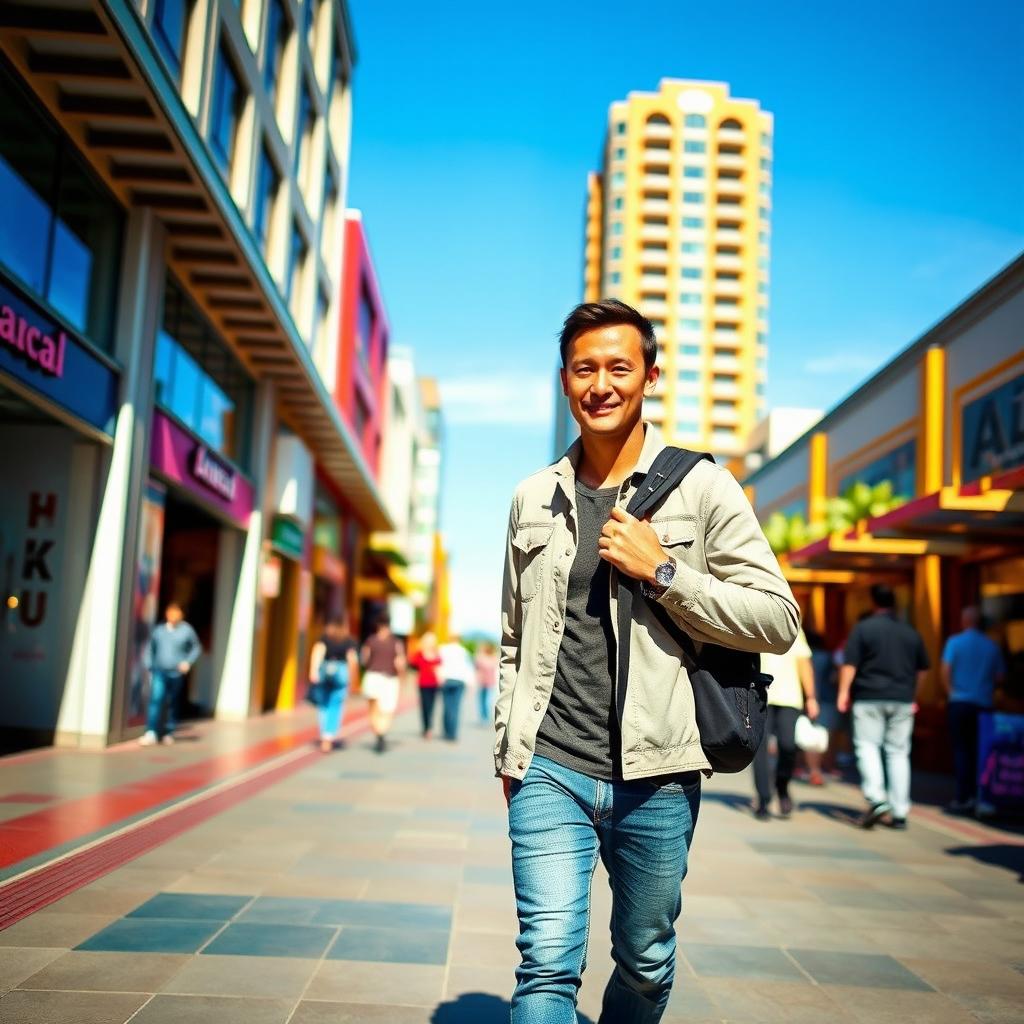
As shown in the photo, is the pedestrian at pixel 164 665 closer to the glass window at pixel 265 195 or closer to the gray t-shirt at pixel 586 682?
the glass window at pixel 265 195

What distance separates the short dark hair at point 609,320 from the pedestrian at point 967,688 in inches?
345

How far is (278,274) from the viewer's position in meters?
18.7

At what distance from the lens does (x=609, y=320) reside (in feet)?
9.06

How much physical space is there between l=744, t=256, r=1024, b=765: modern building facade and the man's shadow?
839 centimetres

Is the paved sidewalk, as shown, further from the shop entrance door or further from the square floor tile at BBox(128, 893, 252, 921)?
the shop entrance door

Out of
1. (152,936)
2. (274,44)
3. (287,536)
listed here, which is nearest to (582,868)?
(152,936)

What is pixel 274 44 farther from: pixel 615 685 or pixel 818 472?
pixel 615 685

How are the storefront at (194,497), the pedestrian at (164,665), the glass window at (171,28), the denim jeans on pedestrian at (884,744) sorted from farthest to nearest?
the storefront at (194,497), the pedestrian at (164,665), the glass window at (171,28), the denim jeans on pedestrian at (884,744)

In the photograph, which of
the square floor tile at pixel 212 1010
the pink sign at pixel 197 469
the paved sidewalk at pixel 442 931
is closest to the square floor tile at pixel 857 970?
the paved sidewalk at pixel 442 931

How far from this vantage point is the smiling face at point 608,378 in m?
2.75

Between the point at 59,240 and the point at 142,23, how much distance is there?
248cm

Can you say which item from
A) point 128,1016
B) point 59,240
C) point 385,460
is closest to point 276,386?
point 59,240

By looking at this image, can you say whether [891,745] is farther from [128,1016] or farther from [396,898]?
[128,1016]

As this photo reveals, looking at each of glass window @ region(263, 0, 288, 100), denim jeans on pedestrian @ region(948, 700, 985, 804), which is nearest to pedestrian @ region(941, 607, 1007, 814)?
denim jeans on pedestrian @ region(948, 700, 985, 804)
